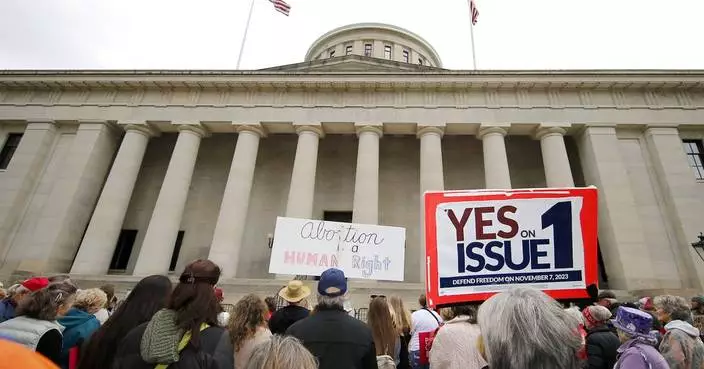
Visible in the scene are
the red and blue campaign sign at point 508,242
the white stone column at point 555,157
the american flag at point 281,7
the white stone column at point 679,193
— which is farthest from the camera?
the american flag at point 281,7

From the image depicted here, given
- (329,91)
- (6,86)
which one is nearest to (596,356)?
(329,91)

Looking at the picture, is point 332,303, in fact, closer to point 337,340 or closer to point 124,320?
point 337,340

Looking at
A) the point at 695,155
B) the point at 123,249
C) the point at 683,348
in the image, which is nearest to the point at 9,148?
the point at 123,249

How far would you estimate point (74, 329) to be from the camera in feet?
12.7

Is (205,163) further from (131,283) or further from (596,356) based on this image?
(596,356)

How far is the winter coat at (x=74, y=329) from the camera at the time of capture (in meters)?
3.81

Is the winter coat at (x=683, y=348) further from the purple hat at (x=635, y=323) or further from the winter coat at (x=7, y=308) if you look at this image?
the winter coat at (x=7, y=308)

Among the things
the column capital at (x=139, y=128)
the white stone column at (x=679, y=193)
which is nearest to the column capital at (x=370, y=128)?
the column capital at (x=139, y=128)

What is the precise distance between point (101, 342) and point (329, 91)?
758 inches

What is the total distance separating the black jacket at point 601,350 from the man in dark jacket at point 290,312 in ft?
13.0

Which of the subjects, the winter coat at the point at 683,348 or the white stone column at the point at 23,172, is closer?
→ the winter coat at the point at 683,348

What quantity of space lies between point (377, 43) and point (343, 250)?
32.0m

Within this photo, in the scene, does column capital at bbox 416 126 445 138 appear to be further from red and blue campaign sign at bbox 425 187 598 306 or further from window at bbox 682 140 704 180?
red and blue campaign sign at bbox 425 187 598 306

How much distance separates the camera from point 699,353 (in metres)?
4.16
